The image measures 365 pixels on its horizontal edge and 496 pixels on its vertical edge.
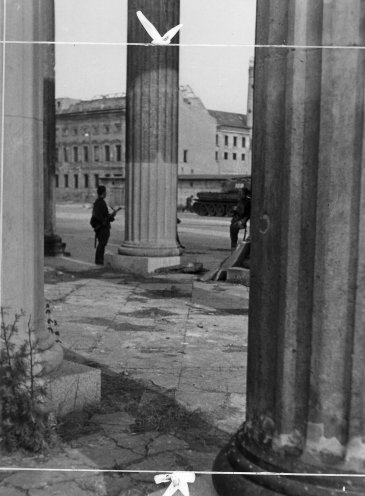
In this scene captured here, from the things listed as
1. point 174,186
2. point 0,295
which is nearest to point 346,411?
point 0,295

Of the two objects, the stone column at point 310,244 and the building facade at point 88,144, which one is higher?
the building facade at point 88,144

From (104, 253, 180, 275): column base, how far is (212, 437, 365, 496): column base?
28.7ft

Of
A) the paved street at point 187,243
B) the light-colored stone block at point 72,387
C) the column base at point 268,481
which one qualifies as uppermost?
the column base at point 268,481

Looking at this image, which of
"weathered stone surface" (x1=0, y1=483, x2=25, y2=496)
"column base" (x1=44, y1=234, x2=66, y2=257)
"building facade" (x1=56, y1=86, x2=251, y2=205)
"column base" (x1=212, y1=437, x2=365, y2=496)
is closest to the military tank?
"column base" (x1=44, y1=234, x2=66, y2=257)

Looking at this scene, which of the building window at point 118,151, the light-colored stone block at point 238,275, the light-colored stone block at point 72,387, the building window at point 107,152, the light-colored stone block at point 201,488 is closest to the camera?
the light-colored stone block at point 201,488

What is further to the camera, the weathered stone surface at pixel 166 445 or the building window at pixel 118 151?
the building window at pixel 118 151

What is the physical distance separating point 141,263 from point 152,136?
2.08 meters

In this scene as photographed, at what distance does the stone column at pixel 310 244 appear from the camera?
218cm

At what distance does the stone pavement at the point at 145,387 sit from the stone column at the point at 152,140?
203 centimetres

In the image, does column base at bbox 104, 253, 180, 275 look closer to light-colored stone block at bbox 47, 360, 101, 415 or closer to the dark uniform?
the dark uniform

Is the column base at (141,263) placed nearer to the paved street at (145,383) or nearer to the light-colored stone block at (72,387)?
the paved street at (145,383)

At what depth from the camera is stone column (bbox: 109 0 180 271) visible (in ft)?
35.9

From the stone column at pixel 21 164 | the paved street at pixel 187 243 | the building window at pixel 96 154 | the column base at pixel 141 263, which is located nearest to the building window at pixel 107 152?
the building window at pixel 96 154

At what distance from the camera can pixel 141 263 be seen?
37.7 feet
